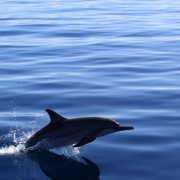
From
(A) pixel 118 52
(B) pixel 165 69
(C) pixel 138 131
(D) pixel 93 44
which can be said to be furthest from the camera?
(D) pixel 93 44

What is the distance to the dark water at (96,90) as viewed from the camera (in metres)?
10.4

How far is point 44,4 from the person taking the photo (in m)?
45.0

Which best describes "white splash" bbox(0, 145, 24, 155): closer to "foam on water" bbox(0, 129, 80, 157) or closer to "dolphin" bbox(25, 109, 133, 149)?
"foam on water" bbox(0, 129, 80, 157)

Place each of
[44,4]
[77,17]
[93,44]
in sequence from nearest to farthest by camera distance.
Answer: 1. [93,44]
2. [77,17]
3. [44,4]

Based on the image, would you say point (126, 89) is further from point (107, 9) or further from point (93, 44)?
point (107, 9)

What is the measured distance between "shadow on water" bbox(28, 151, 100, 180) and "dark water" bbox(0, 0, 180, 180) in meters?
0.02

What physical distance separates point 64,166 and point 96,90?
5.97 metres

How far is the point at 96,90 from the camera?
16047 mm

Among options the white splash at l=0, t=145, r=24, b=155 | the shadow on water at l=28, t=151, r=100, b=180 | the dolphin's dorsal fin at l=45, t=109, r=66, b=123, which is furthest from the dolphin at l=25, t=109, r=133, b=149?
the white splash at l=0, t=145, r=24, b=155

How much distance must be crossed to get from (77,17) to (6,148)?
2498cm

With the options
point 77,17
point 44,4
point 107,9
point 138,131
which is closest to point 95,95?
point 138,131

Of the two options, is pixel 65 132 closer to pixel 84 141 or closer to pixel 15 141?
pixel 84 141

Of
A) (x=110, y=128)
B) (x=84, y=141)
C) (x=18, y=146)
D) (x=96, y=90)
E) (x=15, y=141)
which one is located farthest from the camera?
(x=96, y=90)

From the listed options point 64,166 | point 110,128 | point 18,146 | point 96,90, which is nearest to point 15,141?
point 18,146
